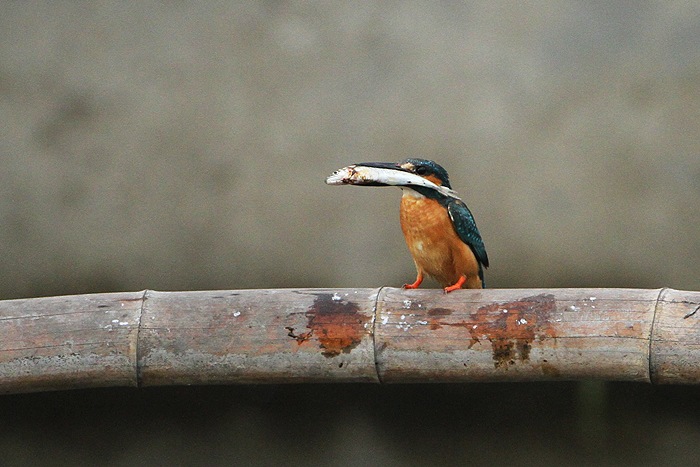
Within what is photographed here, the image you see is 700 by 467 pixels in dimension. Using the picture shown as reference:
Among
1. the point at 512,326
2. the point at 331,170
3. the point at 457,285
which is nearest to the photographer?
the point at 512,326

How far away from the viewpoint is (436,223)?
265cm

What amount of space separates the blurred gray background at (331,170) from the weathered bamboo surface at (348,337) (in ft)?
1.53

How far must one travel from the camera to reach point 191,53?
3.26 meters

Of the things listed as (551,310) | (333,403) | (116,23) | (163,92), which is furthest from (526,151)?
(116,23)

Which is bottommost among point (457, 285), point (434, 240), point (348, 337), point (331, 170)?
point (348, 337)

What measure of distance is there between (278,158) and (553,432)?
117 centimetres

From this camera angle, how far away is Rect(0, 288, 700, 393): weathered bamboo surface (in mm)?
2439

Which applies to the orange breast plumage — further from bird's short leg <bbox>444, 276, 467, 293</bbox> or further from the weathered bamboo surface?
the weathered bamboo surface

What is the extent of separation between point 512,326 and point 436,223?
1.13 ft

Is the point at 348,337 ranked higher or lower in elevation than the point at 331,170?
lower

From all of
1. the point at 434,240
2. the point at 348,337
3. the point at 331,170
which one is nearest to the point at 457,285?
the point at 434,240

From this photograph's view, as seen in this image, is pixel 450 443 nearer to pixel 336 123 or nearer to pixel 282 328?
pixel 282 328

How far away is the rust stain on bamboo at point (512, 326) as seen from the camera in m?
2.47

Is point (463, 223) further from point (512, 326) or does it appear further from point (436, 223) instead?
point (512, 326)
